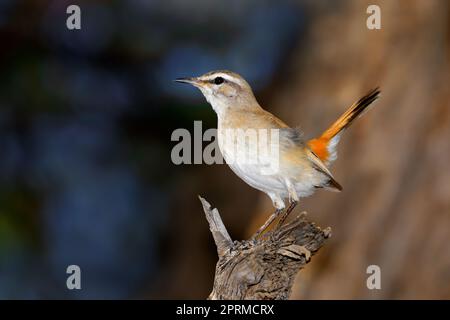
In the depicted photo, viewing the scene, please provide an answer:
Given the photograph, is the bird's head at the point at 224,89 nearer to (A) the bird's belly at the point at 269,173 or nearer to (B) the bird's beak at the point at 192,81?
(B) the bird's beak at the point at 192,81

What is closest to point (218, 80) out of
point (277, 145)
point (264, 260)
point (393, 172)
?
point (277, 145)

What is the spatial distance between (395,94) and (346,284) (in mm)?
2075

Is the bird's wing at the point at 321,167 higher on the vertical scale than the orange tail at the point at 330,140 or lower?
lower

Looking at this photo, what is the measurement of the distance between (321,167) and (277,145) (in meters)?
0.33

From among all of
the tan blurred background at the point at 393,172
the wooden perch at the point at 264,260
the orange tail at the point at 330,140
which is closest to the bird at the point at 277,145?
the orange tail at the point at 330,140

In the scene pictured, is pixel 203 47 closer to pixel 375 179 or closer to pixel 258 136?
pixel 375 179

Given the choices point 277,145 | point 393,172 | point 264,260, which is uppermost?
point 277,145

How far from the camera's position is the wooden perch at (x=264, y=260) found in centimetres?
402

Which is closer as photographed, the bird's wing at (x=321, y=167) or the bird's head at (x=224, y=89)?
the bird's wing at (x=321, y=167)

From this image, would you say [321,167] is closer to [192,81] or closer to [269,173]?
[269,173]

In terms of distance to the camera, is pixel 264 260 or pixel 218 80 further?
pixel 218 80

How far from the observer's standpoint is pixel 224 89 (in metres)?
4.77

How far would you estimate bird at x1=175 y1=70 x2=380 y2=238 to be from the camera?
14.4 feet

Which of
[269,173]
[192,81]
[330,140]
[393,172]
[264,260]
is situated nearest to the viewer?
[264,260]
